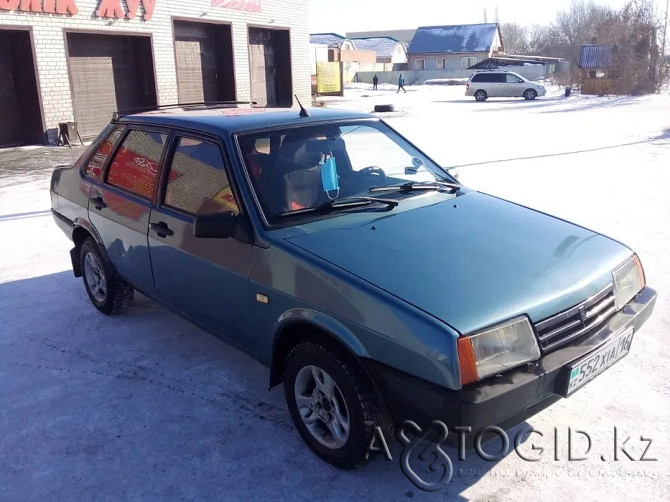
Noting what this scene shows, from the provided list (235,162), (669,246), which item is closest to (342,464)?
(235,162)

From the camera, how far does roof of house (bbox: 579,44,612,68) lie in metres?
39.4

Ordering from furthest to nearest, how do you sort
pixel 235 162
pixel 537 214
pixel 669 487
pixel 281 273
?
pixel 537 214, pixel 235 162, pixel 281 273, pixel 669 487

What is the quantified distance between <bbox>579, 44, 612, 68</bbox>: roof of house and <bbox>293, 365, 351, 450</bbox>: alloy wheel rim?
136 ft

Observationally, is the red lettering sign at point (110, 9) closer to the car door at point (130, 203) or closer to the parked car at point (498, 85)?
the car door at point (130, 203)

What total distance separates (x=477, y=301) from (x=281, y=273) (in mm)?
1000

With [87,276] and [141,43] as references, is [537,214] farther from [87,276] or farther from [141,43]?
[141,43]

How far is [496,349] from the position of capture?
2480 millimetres

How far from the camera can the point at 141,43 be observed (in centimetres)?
1875

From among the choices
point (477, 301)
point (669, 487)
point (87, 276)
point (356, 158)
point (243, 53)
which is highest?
point (243, 53)

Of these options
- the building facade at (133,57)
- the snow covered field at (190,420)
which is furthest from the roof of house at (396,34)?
the snow covered field at (190,420)

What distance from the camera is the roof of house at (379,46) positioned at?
77.8 meters

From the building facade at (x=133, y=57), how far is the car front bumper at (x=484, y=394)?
16.1m

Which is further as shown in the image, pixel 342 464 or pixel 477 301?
pixel 342 464

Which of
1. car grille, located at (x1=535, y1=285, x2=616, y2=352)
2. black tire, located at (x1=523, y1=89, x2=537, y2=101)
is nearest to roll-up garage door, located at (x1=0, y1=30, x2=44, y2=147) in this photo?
car grille, located at (x1=535, y1=285, x2=616, y2=352)
